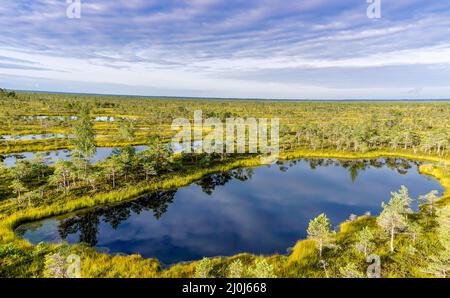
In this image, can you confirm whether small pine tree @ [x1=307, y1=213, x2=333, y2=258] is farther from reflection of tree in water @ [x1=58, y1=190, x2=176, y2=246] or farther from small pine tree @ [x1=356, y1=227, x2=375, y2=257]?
reflection of tree in water @ [x1=58, y1=190, x2=176, y2=246]

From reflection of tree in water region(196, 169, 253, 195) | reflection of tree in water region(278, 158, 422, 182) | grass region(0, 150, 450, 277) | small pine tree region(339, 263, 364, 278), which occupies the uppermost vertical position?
reflection of tree in water region(278, 158, 422, 182)

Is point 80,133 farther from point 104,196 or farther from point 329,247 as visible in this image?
point 329,247

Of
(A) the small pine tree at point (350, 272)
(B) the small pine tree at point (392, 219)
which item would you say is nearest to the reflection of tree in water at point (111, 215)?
(A) the small pine tree at point (350, 272)

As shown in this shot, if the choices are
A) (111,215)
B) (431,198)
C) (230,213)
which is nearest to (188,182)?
(230,213)

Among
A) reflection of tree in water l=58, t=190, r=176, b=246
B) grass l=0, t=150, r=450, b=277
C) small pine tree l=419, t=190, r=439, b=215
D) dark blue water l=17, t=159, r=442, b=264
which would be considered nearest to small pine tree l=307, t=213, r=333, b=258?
grass l=0, t=150, r=450, b=277

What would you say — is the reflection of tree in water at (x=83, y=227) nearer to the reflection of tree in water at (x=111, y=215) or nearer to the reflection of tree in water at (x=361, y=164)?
the reflection of tree in water at (x=111, y=215)
